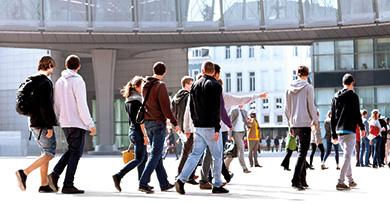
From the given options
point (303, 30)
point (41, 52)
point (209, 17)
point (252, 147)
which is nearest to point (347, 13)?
point (303, 30)

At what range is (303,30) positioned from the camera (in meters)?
42.9

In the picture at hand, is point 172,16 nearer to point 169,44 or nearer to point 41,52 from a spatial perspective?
point 169,44

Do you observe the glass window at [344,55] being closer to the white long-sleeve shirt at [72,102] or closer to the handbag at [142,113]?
the handbag at [142,113]

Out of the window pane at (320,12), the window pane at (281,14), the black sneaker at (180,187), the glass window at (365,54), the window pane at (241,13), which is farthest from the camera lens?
the glass window at (365,54)

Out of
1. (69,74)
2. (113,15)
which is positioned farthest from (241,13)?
(69,74)

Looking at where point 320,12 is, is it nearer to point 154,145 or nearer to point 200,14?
point 200,14

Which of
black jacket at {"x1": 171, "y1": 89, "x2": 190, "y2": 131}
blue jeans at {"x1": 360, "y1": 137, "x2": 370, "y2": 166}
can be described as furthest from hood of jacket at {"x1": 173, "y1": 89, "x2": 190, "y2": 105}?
blue jeans at {"x1": 360, "y1": 137, "x2": 370, "y2": 166}

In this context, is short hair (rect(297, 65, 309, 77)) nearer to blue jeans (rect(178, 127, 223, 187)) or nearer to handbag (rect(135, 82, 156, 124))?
blue jeans (rect(178, 127, 223, 187))

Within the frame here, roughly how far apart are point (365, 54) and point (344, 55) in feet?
3.79

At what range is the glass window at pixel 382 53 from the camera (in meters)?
47.3

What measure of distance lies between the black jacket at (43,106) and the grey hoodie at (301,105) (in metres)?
3.55

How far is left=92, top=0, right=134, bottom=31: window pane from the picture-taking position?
43.2 meters

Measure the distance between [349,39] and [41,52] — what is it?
2466 centimetres

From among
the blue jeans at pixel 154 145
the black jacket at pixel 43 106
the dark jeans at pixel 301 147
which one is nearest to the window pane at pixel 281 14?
the dark jeans at pixel 301 147
